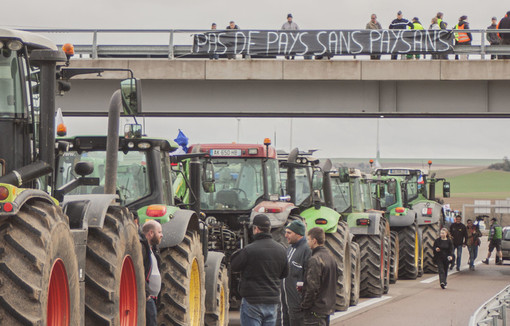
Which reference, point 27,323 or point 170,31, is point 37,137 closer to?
point 27,323

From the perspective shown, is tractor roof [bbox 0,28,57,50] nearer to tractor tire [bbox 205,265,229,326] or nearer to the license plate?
tractor tire [bbox 205,265,229,326]

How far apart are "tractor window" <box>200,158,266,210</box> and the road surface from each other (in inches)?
74.3

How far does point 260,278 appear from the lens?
1170cm

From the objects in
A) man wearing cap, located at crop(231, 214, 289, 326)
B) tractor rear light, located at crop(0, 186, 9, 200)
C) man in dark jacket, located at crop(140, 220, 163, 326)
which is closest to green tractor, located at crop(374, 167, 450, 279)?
man wearing cap, located at crop(231, 214, 289, 326)

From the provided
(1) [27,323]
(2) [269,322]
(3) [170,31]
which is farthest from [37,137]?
(3) [170,31]

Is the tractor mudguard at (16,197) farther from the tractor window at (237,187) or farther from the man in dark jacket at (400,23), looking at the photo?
the man in dark jacket at (400,23)

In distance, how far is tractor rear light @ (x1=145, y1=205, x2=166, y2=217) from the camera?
11.9m

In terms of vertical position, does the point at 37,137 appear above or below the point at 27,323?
above

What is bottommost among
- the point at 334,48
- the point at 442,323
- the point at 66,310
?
the point at 442,323

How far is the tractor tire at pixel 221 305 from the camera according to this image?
1362 centimetres

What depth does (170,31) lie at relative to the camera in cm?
3444

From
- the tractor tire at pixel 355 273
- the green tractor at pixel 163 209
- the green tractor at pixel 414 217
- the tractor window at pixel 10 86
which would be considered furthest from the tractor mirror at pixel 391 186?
the tractor window at pixel 10 86

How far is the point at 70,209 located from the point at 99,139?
4129 millimetres

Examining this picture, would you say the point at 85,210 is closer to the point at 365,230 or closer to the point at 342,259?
the point at 342,259
